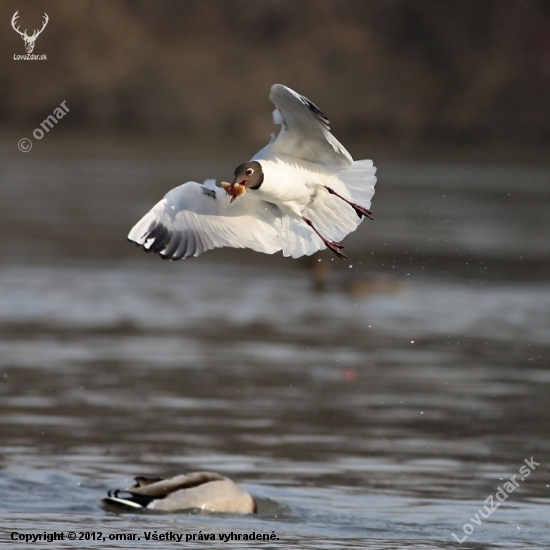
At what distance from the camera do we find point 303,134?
361 inches

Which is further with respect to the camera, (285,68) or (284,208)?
(285,68)

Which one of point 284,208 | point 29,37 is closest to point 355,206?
point 284,208

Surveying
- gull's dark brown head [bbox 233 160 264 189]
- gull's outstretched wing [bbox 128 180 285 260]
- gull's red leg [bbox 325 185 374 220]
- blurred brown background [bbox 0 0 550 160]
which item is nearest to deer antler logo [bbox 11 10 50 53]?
blurred brown background [bbox 0 0 550 160]

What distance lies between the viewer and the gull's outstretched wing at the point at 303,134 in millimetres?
8703

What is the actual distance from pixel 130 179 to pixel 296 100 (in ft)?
95.8

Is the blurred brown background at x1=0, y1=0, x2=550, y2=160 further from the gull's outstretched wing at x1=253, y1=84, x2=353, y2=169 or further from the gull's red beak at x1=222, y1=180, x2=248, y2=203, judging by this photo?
the gull's red beak at x1=222, y1=180, x2=248, y2=203

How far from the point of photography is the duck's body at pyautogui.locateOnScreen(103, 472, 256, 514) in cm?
1035

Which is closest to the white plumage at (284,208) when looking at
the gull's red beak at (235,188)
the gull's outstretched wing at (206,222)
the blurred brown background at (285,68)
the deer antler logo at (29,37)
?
the gull's outstretched wing at (206,222)

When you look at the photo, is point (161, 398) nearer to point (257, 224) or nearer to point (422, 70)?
point (257, 224)

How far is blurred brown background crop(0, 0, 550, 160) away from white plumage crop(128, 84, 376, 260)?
39.7 metres

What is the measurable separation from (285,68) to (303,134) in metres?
47.5

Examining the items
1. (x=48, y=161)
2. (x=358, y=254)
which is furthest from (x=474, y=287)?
(x=48, y=161)

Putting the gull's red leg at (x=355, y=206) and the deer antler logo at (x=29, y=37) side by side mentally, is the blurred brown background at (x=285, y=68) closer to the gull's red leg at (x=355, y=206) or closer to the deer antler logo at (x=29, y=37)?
the deer antler logo at (x=29, y=37)

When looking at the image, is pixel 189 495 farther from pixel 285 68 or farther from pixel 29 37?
pixel 29 37
